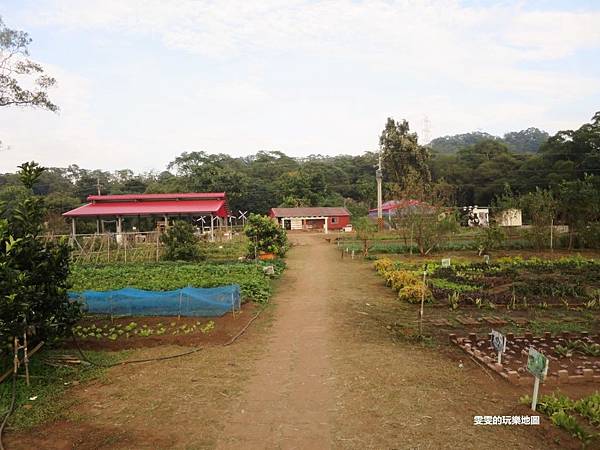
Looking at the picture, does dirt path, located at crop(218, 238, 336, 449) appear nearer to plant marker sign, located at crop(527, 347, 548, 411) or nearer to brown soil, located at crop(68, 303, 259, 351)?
brown soil, located at crop(68, 303, 259, 351)

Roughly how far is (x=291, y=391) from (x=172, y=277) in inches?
409

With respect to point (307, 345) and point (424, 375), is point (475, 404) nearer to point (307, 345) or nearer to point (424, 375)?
point (424, 375)

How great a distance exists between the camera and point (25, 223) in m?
6.97

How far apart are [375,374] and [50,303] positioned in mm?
5470

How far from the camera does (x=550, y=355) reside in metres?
7.27

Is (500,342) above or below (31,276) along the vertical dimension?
below

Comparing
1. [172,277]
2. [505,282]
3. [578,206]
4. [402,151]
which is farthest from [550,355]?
[402,151]

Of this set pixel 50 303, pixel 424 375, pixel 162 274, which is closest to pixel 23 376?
pixel 50 303

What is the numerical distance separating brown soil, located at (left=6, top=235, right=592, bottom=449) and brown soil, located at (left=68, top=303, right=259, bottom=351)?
0.40 metres

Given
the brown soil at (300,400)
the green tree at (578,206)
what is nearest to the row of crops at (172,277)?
the brown soil at (300,400)

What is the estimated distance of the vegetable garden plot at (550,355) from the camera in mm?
6176

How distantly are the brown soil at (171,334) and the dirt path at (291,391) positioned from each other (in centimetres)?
94

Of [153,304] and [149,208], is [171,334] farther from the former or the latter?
[149,208]

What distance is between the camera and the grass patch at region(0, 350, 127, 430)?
17.9 ft
